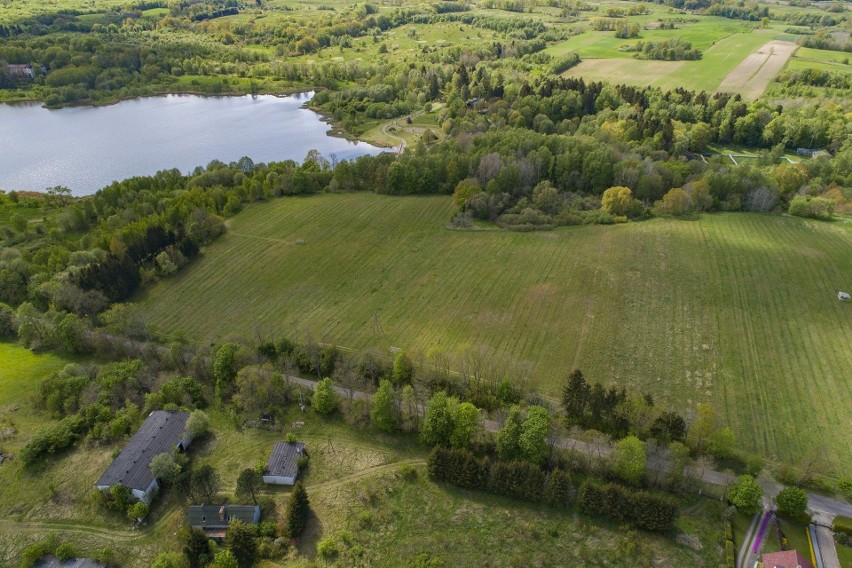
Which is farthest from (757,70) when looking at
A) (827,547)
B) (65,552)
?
(65,552)

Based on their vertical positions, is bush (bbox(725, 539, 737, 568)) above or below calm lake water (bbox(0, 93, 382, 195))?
below

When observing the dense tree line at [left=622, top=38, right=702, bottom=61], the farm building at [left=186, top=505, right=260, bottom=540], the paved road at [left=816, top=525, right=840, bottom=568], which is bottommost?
the paved road at [left=816, top=525, right=840, bottom=568]

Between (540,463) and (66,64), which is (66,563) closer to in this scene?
(540,463)

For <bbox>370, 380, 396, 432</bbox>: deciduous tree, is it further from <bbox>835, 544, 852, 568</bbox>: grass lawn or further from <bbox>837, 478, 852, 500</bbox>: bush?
<bbox>837, 478, 852, 500</bbox>: bush

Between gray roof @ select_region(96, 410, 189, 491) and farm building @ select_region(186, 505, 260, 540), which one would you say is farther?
gray roof @ select_region(96, 410, 189, 491)

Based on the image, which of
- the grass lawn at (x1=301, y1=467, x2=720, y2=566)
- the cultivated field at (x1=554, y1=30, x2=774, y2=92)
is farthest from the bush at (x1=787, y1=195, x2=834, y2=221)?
the cultivated field at (x1=554, y1=30, x2=774, y2=92)

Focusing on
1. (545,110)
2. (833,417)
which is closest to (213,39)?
(545,110)

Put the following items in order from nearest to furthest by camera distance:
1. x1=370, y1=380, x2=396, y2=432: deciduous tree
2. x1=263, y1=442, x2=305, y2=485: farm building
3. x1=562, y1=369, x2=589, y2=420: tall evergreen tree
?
x1=263, y1=442, x2=305, y2=485: farm building < x1=562, y1=369, x2=589, y2=420: tall evergreen tree < x1=370, y1=380, x2=396, y2=432: deciduous tree
